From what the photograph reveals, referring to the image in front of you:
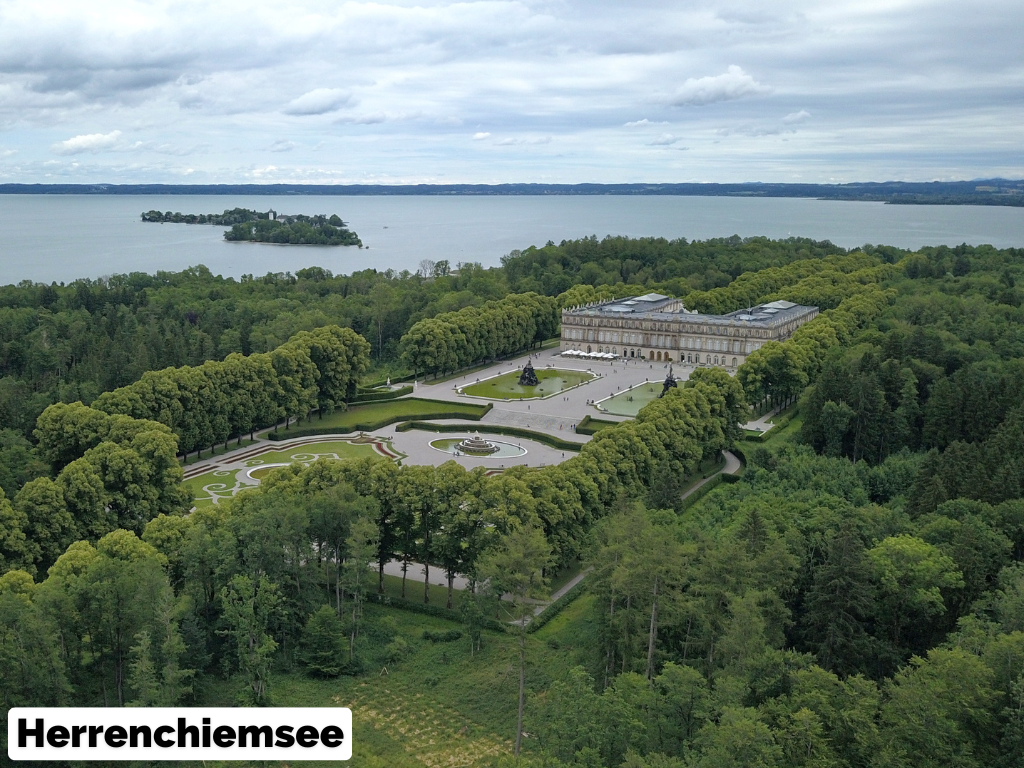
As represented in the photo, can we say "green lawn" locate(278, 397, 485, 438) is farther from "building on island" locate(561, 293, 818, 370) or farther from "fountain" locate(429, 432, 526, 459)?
"building on island" locate(561, 293, 818, 370)

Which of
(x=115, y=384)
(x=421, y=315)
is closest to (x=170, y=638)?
(x=115, y=384)

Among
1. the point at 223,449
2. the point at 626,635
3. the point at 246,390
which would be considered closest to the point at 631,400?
the point at 246,390

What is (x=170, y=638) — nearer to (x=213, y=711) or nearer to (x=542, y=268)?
(x=213, y=711)

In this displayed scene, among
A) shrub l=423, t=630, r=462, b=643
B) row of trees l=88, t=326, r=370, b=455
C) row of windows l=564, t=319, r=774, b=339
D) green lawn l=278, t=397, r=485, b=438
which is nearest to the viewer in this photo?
shrub l=423, t=630, r=462, b=643

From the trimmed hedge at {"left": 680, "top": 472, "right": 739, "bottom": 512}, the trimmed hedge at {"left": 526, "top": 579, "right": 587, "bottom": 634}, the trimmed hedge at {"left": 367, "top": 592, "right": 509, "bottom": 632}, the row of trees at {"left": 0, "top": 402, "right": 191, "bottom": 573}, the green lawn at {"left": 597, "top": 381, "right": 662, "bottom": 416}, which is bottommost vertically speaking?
the trimmed hedge at {"left": 367, "top": 592, "right": 509, "bottom": 632}

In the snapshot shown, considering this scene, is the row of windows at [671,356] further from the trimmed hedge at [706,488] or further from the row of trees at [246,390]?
the trimmed hedge at [706,488]

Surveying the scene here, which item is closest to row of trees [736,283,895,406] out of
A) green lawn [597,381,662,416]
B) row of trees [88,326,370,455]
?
green lawn [597,381,662,416]

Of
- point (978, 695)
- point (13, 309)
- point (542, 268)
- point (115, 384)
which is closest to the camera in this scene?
point (978, 695)
